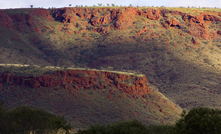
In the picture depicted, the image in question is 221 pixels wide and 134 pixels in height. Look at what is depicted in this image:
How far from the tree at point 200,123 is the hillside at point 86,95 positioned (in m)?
24.5

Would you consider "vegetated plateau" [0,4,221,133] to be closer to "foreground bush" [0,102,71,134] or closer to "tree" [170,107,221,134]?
"foreground bush" [0,102,71,134]

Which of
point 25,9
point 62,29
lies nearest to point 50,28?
point 62,29

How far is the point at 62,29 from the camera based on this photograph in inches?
4090

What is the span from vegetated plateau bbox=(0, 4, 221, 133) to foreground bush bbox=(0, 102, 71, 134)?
13.3 meters

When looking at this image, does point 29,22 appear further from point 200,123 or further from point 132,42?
point 200,123

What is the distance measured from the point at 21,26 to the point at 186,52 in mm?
44354

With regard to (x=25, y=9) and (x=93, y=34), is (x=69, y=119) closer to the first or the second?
(x=93, y=34)

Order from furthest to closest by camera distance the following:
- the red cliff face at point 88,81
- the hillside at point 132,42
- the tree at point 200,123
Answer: the hillside at point 132,42 → the red cliff face at point 88,81 → the tree at point 200,123

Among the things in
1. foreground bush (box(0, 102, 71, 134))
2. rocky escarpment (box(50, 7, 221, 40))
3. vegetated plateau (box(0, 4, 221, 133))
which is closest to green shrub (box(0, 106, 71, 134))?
foreground bush (box(0, 102, 71, 134))

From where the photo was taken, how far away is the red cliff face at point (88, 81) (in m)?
53.2

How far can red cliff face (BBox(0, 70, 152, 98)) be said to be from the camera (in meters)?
53.2

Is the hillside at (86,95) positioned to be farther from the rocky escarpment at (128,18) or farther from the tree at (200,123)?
the rocky escarpment at (128,18)

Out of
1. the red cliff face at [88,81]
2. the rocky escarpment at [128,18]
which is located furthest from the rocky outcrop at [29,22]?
the red cliff face at [88,81]

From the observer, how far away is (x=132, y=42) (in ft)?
303
